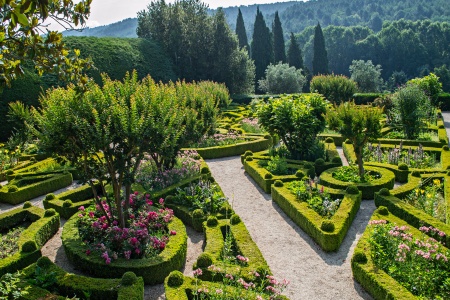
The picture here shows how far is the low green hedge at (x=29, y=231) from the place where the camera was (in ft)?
25.4

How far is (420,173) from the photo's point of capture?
40.1 feet

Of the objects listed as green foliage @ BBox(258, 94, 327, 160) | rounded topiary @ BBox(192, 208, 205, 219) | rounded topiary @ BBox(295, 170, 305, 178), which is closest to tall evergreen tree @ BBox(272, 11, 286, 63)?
green foliage @ BBox(258, 94, 327, 160)

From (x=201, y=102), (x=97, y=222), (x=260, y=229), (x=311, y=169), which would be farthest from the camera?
(x=201, y=102)

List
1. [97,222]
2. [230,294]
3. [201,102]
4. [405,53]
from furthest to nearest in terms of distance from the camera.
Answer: [405,53]
[201,102]
[97,222]
[230,294]

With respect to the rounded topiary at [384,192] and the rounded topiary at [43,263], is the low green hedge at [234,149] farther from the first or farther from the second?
the rounded topiary at [43,263]

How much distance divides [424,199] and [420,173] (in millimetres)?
2351

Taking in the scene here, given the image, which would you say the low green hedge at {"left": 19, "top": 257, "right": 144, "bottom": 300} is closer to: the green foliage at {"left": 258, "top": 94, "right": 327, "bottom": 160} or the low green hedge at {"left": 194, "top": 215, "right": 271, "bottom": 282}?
the low green hedge at {"left": 194, "top": 215, "right": 271, "bottom": 282}

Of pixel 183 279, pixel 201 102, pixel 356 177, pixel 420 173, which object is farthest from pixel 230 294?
pixel 201 102

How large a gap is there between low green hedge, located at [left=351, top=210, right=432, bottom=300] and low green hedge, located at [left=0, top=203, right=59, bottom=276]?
20.8ft

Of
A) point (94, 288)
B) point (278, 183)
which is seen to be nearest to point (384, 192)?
point (278, 183)

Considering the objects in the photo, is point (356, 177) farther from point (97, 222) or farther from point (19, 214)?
point (19, 214)

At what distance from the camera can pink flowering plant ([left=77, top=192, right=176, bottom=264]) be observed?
25.9 ft

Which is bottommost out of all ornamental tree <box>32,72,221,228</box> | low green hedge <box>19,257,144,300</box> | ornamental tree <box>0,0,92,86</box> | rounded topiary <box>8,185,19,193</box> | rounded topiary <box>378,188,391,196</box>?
rounded topiary <box>378,188,391,196</box>

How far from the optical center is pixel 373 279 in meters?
6.80
